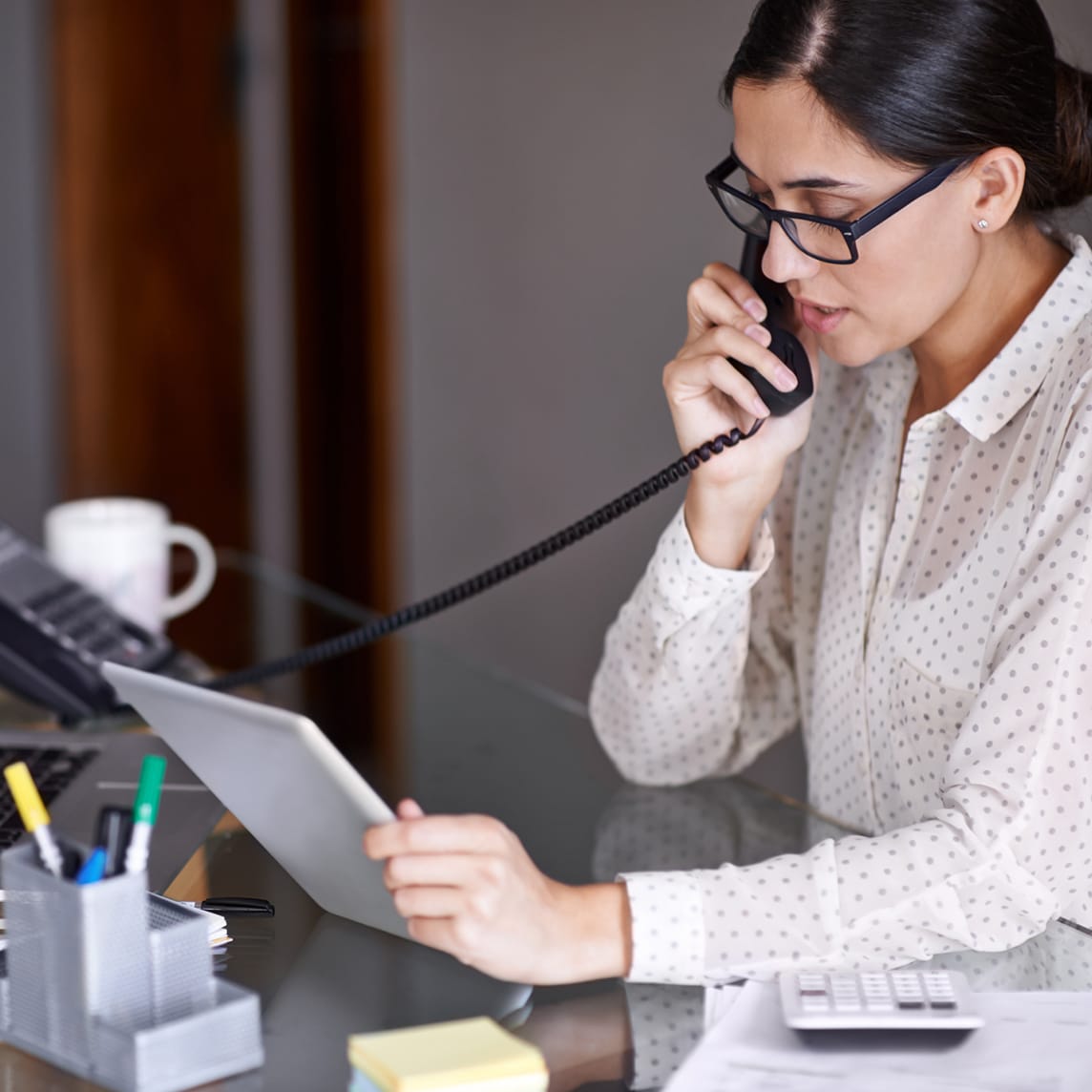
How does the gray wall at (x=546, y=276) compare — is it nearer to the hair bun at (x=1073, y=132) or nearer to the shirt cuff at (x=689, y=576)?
the shirt cuff at (x=689, y=576)

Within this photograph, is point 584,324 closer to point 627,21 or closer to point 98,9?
point 627,21

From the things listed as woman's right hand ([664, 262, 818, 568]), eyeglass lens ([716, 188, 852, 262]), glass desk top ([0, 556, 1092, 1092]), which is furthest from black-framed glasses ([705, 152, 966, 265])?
glass desk top ([0, 556, 1092, 1092])

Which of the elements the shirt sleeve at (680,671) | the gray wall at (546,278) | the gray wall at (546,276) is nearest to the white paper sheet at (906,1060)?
the shirt sleeve at (680,671)

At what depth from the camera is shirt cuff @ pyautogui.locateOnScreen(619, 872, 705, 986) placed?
950 millimetres

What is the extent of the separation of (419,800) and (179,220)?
2.67m

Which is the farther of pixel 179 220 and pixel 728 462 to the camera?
pixel 179 220

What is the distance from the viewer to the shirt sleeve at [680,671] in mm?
1324

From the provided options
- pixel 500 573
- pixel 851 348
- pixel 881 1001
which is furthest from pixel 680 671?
pixel 881 1001

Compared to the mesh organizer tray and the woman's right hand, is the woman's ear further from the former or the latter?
the mesh organizer tray

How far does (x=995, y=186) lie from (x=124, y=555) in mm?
931

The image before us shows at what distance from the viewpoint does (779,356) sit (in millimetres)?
1302

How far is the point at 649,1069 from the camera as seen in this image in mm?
845

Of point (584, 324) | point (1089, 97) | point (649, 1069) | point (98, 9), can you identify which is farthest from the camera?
point (98, 9)

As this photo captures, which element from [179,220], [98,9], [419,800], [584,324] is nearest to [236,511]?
[179,220]
